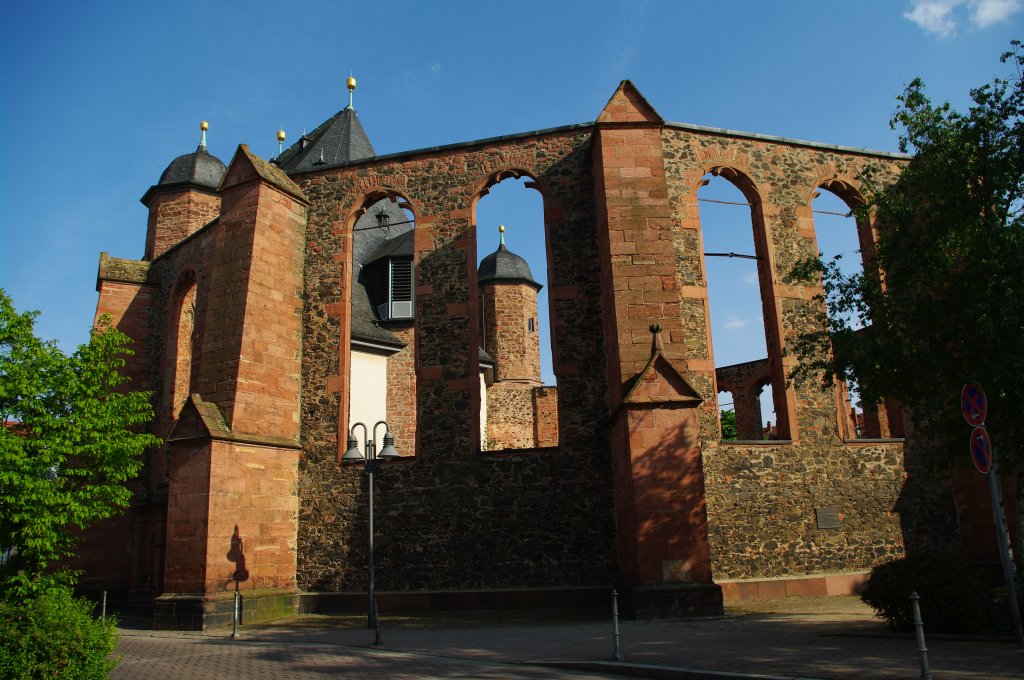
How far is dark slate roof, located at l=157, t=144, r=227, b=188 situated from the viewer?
83.4 feet

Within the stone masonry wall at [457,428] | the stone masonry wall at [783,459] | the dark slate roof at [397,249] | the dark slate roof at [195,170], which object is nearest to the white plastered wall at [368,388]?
the dark slate roof at [397,249]

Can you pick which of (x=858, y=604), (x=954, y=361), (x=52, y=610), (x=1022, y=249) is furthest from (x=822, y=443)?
(x=52, y=610)

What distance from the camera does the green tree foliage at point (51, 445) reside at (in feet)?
42.1

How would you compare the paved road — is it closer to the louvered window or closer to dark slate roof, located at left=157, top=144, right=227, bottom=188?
the louvered window

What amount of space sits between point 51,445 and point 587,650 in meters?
10.2

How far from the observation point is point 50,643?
5.46 meters

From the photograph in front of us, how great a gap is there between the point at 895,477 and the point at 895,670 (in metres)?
8.34

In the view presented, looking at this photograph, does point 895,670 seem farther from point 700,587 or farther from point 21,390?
point 21,390

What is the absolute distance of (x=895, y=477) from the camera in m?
13.6

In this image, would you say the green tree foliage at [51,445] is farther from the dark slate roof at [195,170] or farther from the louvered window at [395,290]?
the dark slate roof at [195,170]

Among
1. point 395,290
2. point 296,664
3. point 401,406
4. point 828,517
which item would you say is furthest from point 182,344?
point 828,517

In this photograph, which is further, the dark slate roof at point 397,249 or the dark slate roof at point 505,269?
the dark slate roof at point 505,269

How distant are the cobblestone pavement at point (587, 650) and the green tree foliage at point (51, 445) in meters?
3.01

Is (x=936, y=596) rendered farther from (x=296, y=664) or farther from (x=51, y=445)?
(x=51, y=445)
